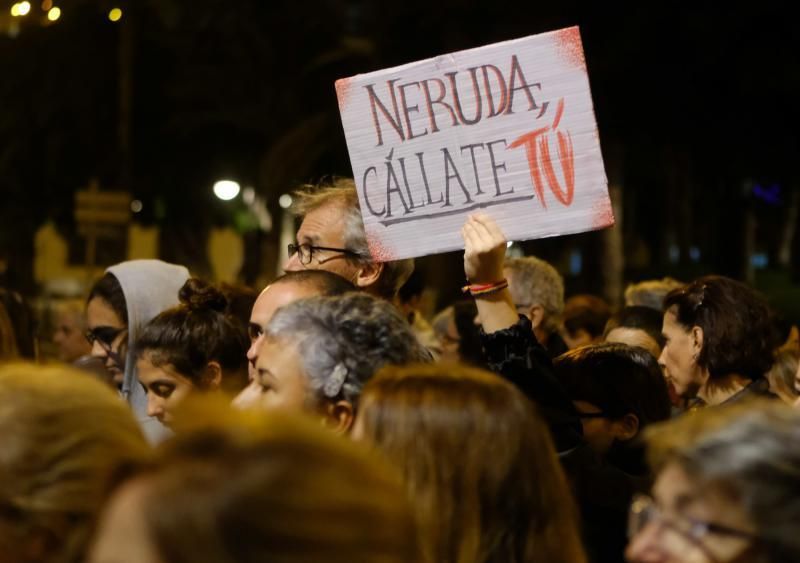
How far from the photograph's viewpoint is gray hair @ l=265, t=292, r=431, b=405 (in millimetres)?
3547

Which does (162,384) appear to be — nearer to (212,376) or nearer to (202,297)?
(212,376)

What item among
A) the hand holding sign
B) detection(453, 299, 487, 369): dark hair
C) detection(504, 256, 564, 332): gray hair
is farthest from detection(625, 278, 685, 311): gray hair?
the hand holding sign

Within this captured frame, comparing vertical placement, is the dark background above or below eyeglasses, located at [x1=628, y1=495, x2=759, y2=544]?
above

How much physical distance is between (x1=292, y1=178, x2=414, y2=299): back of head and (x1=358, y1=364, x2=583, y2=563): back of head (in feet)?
6.41

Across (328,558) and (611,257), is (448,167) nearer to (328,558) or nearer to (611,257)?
(328,558)

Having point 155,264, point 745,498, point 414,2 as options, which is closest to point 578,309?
point 155,264

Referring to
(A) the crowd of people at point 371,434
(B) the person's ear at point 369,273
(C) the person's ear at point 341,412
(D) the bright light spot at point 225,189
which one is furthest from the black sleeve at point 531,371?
(D) the bright light spot at point 225,189

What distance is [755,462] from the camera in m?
2.13

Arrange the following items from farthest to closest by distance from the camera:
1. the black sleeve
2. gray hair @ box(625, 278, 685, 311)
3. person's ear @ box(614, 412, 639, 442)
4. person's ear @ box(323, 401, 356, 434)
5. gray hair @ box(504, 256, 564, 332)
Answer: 1. gray hair @ box(625, 278, 685, 311)
2. gray hair @ box(504, 256, 564, 332)
3. person's ear @ box(614, 412, 639, 442)
4. the black sleeve
5. person's ear @ box(323, 401, 356, 434)

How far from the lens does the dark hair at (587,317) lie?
26.8 ft

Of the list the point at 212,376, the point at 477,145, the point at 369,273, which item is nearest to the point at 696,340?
the point at 369,273

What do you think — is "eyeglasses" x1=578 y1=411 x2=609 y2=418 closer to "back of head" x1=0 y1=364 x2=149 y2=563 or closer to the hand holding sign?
the hand holding sign

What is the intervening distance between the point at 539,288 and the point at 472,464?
3.98m

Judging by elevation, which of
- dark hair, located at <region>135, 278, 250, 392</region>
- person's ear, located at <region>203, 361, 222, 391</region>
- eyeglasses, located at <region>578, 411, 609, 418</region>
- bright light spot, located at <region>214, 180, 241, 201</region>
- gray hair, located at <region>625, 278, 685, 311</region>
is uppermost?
bright light spot, located at <region>214, 180, 241, 201</region>
